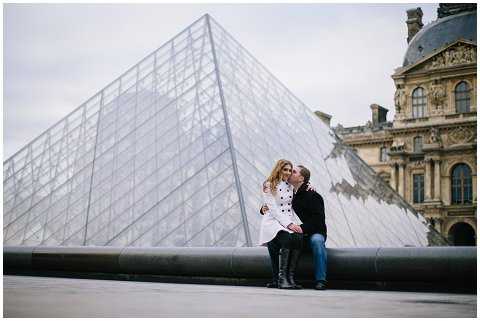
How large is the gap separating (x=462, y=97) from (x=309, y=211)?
36.9 m

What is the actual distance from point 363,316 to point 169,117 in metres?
9.62

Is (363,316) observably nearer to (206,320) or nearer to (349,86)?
(206,320)

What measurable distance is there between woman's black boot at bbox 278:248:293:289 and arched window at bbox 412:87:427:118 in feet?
124

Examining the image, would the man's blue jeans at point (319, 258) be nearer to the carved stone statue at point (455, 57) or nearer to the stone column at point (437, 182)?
the stone column at point (437, 182)

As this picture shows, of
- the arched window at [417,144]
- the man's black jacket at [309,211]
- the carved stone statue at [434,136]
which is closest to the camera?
the man's black jacket at [309,211]

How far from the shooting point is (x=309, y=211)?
6215 millimetres

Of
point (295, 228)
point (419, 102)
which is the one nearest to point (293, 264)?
point (295, 228)

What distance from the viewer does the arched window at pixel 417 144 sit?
4209cm

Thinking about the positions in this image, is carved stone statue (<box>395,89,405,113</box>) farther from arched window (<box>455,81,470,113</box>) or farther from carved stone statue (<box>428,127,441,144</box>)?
arched window (<box>455,81,470,113</box>)

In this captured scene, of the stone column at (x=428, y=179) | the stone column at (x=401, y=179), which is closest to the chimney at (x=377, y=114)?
the stone column at (x=401, y=179)

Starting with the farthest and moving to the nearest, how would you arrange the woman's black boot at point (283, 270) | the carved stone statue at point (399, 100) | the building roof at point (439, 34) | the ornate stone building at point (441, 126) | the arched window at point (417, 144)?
1. the carved stone statue at point (399, 100)
2. the building roof at point (439, 34)
3. the arched window at point (417, 144)
4. the ornate stone building at point (441, 126)
5. the woman's black boot at point (283, 270)

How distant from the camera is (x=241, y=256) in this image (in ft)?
21.4

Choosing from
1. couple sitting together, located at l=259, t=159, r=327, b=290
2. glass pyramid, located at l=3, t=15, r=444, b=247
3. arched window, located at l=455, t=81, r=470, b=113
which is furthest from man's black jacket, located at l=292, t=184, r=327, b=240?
arched window, located at l=455, t=81, r=470, b=113

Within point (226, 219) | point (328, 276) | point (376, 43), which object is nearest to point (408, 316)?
point (328, 276)
